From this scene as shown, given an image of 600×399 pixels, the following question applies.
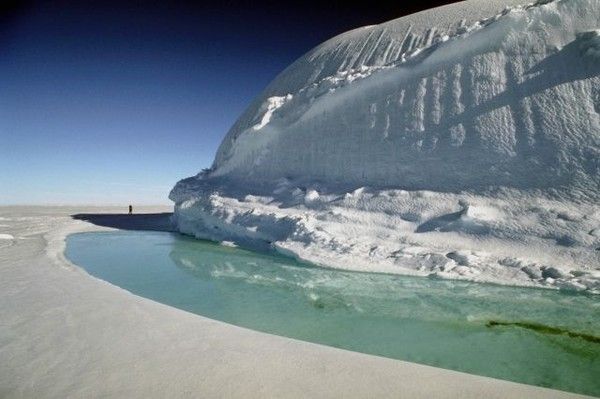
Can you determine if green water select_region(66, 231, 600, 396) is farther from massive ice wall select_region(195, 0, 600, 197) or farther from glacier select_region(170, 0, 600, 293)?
massive ice wall select_region(195, 0, 600, 197)

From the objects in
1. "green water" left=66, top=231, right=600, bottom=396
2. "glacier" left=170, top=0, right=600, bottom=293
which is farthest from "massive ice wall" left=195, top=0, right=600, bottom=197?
"green water" left=66, top=231, right=600, bottom=396

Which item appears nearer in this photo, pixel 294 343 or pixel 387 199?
pixel 294 343

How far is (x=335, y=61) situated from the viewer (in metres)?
11.3

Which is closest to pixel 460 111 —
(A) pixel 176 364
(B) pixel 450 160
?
(B) pixel 450 160

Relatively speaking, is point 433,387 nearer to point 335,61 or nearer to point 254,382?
point 254,382

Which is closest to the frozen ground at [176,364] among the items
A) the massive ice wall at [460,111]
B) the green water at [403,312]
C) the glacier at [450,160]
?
the green water at [403,312]

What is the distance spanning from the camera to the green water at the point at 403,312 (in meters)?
2.69

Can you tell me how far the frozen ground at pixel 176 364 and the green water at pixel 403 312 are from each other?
1.77 feet

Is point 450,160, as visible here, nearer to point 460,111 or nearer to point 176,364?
point 460,111

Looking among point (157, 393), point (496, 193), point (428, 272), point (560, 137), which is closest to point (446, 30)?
point (560, 137)

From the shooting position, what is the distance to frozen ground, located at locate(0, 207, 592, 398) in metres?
1.93

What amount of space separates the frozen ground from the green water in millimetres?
540

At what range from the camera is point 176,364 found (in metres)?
2.23

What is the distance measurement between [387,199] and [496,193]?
1925 millimetres
